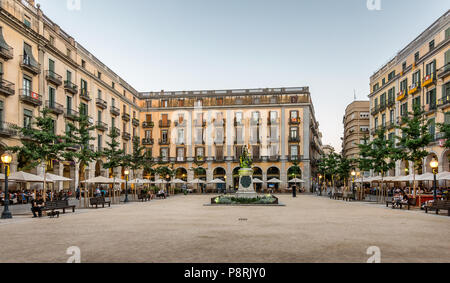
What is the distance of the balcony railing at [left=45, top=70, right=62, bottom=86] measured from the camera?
120 ft

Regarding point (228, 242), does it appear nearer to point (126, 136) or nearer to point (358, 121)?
point (126, 136)

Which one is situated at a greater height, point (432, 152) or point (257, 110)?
point (257, 110)

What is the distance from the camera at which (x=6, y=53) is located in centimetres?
3036

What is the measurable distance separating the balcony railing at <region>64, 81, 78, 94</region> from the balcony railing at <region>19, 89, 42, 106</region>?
5765mm

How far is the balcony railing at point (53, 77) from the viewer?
36469mm

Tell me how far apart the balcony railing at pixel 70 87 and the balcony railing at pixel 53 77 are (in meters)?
1.33

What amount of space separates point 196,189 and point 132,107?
18.1 meters

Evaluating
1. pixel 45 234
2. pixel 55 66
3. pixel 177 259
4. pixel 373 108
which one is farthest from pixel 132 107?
pixel 177 259

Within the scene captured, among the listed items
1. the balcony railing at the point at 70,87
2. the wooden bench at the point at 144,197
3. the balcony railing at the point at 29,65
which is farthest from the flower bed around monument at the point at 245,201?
the balcony railing at the point at 70,87

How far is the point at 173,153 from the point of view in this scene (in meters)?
67.1

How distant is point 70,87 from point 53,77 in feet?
12.0

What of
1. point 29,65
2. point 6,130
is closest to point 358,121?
point 29,65
